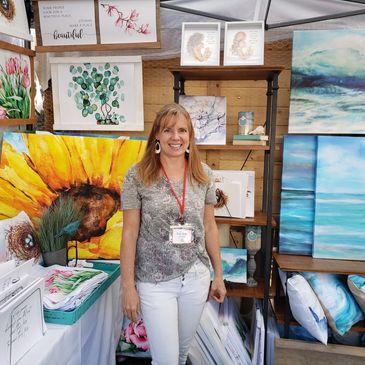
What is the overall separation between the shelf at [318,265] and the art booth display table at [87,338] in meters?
0.90

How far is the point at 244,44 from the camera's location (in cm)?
179

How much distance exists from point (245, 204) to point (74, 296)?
3.37 ft

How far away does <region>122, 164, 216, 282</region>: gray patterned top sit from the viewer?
4.13 feet

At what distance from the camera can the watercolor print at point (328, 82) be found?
1.90 m

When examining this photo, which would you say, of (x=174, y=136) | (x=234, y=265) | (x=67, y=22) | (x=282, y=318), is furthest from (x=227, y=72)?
(x=282, y=318)

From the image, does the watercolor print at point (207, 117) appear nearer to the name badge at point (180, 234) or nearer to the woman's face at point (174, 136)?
the woman's face at point (174, 136)

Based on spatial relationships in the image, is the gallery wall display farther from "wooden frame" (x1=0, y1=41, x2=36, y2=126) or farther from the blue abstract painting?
the blue abstract painting

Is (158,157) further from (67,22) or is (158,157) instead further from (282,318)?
(282,318)

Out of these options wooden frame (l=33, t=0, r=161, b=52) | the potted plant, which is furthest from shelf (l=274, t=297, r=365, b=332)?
wooden frame (l=33, t=0, r=161, b=52)

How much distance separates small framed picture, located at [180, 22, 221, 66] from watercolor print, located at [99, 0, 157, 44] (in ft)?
0.63

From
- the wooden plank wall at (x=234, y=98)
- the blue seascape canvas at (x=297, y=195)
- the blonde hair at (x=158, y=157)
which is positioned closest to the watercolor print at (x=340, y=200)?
the blue seascape canvas at (x=297, y=195)

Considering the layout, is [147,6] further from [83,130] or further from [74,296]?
[74,296]

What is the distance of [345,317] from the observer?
178cm

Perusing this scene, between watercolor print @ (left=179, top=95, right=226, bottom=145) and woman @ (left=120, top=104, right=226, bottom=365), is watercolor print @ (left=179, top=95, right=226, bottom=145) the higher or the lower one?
the higher one
